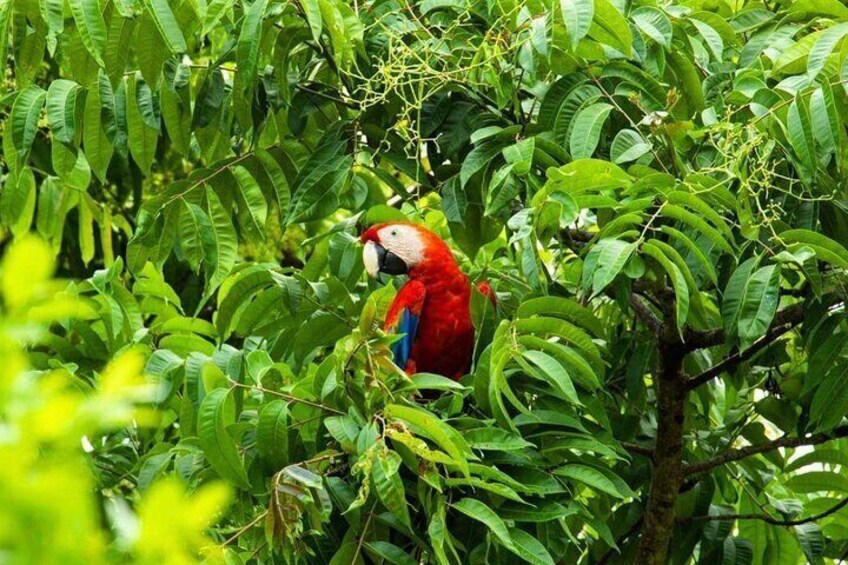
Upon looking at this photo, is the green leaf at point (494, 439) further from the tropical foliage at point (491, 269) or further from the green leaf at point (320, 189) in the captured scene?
the green leaf at point (320, 189)

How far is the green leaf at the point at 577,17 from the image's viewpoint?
1983 millimetres

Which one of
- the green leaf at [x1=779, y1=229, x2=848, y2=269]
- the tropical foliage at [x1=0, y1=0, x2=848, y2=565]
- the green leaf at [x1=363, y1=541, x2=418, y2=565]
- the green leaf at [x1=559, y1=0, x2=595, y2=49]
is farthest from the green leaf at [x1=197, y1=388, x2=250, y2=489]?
the green leaf at [x1=779, y1=229, x2=848, y2=269]

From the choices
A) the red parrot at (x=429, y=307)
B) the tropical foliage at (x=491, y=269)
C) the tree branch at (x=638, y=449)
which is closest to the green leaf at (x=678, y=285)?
the tropical foliage at (x=491, y=269)

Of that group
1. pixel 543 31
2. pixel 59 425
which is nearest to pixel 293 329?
pixel 543 31

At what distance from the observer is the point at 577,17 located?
78.5 inches

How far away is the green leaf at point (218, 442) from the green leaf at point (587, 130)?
2.35 ft

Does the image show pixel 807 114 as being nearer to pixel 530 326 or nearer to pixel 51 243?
pixel 530 326

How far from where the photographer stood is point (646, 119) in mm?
2064

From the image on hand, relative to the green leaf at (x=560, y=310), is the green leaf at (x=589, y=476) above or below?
below

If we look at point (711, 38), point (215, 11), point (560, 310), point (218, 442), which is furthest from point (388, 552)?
point (711, 38)

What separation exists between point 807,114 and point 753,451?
0.67 m

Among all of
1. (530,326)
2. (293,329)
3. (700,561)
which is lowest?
(700,561)

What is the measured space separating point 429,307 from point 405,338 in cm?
9

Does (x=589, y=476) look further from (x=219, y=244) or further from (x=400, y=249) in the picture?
(x=400, y=249)
